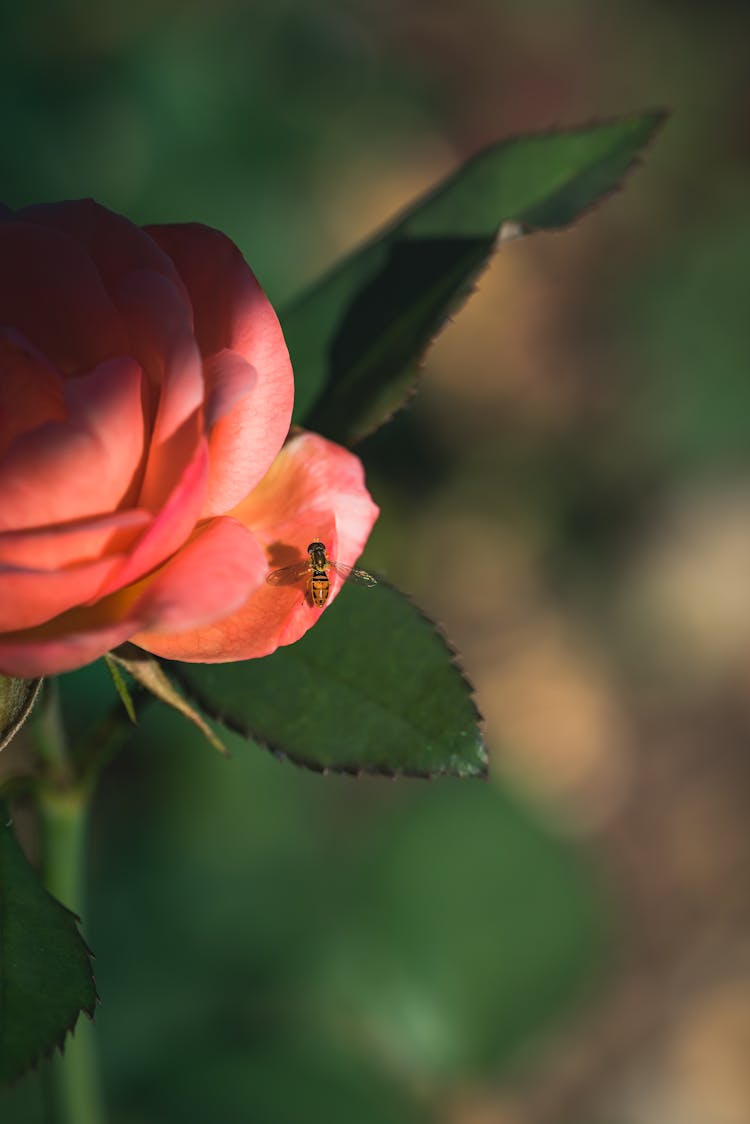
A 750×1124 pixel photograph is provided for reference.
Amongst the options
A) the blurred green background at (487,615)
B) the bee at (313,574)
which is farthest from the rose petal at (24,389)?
the blurred green background at (487,615)

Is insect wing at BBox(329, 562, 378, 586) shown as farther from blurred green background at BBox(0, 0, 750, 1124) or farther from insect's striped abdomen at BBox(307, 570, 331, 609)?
blurred green background at BBox(0, 0, 750, 1124)

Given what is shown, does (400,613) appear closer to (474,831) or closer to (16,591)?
(16,591)

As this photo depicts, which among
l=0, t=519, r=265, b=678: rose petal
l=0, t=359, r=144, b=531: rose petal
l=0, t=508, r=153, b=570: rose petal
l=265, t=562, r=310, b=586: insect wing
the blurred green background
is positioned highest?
l=0, t=359, r=144, b=531: rose petal

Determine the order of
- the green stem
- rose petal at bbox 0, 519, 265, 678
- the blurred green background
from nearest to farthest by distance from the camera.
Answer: rose petal at bbox 0, 519, 265, 678 → the green stem → the blurred green background

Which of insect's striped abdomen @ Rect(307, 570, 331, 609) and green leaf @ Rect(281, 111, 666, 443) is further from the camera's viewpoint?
green leaf @ Rect(281, 111, 666, 443)

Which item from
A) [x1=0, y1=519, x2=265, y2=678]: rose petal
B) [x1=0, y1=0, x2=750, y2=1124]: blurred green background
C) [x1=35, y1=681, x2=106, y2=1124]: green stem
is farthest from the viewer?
[x1=0, y1=0, x2=750, y2=1124]: blurred green background

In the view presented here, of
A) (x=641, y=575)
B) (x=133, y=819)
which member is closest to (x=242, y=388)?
(x=133, y=819)

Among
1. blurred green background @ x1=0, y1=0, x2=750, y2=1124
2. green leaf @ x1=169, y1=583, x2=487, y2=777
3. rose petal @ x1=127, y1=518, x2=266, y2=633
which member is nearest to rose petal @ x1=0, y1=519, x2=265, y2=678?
rose petal @ x1=127, y1=518, x2=266, y2=633
